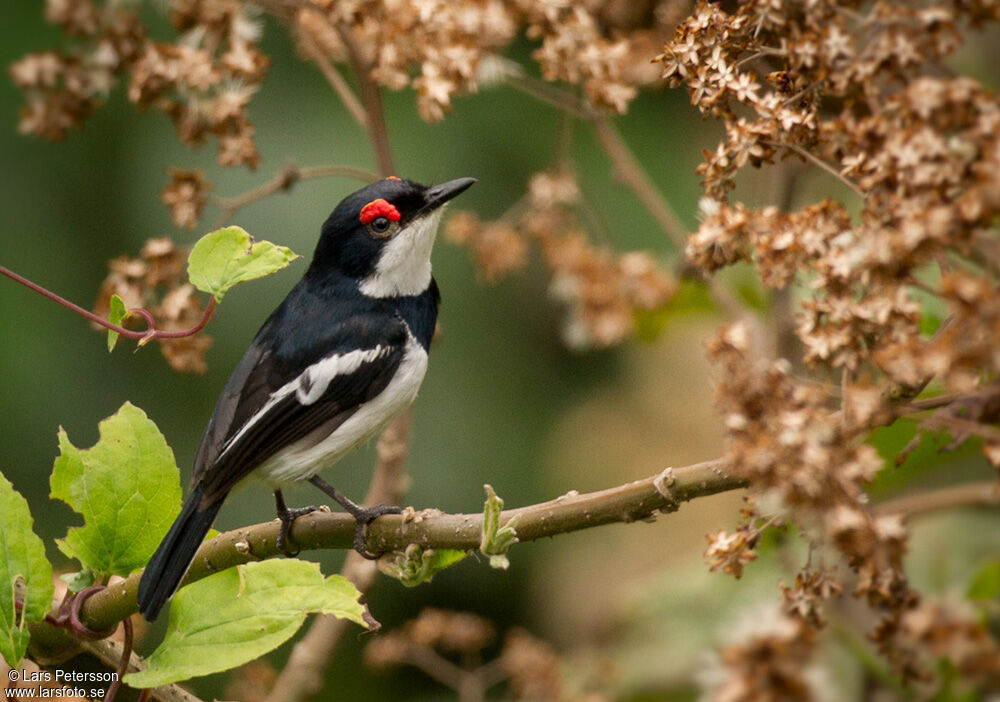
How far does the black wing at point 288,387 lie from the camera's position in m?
2.64

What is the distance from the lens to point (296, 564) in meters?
1.67

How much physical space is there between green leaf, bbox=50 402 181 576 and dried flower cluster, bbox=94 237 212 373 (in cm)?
50

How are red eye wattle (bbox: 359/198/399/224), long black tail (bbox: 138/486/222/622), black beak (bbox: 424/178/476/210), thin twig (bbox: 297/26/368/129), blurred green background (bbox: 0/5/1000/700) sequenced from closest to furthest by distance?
long black tail (bbox: 138/486/222/622) < thin twig (bbox: 297/26/368/129) < black beak (bbox: 424/178/476/210) < red eye wattle (bbox: 359/198/399/224) < blurred green background (bbox: 0/5/1000/700)

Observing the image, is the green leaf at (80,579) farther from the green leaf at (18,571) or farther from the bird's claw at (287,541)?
the bird's claw at (287,541)

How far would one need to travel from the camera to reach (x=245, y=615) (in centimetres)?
166

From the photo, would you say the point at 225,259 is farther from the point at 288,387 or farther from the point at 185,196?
the point at 288,387

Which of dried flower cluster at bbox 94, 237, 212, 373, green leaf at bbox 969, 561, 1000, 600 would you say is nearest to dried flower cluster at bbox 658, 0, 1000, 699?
green leaf at bbox 969, 561, 1000, 600

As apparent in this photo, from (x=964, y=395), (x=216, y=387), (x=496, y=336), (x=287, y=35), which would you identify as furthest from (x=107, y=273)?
(x=964, y=395)

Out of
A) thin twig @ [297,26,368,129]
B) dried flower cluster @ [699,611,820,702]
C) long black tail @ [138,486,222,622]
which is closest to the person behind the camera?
dried flower cluster @ [699,611,820,702]

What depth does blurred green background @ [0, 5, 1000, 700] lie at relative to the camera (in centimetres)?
371

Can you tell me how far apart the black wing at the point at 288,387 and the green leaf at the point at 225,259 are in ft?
3.11

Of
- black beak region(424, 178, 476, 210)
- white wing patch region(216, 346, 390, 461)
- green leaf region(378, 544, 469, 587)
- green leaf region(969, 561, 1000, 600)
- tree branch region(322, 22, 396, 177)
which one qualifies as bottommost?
green leaf region(969, 561, 1000, 600)

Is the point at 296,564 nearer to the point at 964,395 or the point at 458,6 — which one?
the point at 964,395

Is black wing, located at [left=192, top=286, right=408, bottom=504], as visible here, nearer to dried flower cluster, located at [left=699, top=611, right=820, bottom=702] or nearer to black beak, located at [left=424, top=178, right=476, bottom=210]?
black beak, located at [left=424, top=178, right=476, bottom=210]
